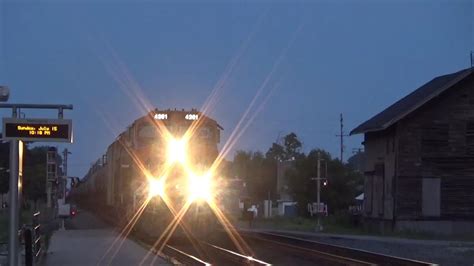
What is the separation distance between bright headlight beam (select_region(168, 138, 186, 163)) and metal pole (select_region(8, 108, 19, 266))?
12.0 m

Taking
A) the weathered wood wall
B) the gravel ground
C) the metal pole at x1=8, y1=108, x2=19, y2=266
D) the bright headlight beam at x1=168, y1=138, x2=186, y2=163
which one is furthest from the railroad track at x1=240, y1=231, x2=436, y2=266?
the weathered wood wall

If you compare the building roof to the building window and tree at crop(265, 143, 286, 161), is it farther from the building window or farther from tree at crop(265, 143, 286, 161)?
tree at crop(265, 143, 286, 161)

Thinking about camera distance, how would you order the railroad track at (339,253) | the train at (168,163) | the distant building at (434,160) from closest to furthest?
the railroad track at (339,253) < the train at (168,163) < the distant building at (434,160)

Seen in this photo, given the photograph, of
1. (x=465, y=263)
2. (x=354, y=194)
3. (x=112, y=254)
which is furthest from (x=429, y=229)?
(x=354, y=194)

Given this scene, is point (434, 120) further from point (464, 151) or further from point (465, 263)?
point (465, 263)

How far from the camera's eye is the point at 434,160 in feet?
128

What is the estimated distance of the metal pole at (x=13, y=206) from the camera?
12.8 metres

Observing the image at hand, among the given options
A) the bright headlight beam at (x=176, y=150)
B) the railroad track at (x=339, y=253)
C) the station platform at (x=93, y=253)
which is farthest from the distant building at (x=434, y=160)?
the station platform at (x=93, y=253)

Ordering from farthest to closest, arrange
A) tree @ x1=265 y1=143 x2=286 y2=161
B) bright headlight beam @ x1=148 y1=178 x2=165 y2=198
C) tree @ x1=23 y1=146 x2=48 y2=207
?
tree @ x1=265 y1=143 x2=286 y2=161 → tree @ x1=23 y1=146 x2=48 y2=207 → bright headlight beam @ x1=148 y1=178 x2=165 y2=198

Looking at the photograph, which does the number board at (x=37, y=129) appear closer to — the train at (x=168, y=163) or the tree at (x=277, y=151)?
the train at (x=168, y=163)

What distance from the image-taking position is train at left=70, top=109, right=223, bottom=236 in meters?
23.5

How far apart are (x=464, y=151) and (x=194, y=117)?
61.5 ft

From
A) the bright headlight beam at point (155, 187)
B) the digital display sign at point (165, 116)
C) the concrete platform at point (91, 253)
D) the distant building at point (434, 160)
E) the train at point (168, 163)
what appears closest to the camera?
the concrete platform at point (91, 253)

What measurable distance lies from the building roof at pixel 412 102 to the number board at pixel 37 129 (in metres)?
27.5
